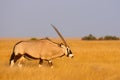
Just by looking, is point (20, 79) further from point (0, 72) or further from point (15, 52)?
point (15, 52)

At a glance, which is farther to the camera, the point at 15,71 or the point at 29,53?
the point at 29,53

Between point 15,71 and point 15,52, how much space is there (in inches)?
143

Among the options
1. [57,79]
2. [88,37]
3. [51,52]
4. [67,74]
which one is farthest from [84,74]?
[88,37]

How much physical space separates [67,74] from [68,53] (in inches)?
154

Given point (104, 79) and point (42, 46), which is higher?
point (42, 46)

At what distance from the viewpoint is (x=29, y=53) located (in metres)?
13.2

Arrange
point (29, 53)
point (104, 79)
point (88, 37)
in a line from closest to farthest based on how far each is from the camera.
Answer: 1. point (104, 79)
2. point (29, 53)
3. point (88, 37)

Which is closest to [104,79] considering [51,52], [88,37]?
[51,52]

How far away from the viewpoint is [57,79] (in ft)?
29.0

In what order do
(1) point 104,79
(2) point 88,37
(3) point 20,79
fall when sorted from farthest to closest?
(2) point 88,37 → (1) point 104,79 → (3) point 20,79

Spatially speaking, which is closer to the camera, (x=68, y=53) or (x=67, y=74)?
(x=67, y=74)

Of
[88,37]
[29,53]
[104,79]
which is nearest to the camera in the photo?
[104,79]

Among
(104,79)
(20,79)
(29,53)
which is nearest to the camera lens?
(20,79)

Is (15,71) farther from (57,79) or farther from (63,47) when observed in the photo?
(63,47)
